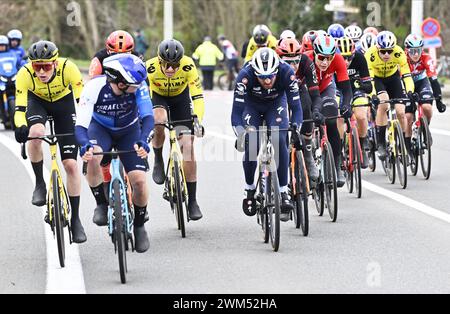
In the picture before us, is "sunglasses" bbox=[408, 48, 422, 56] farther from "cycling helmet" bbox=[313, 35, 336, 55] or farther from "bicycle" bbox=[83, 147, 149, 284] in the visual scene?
"bicycle" bbox=[83, 147, 149, 284]

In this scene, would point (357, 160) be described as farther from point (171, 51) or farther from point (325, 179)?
point (171, 51)

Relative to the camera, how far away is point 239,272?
928cm

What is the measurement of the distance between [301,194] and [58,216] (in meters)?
2.47

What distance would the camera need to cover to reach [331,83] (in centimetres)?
1321

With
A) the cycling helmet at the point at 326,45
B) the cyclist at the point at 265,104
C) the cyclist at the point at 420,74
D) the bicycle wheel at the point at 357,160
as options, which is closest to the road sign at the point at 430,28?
the cyclist at the point at 420,74

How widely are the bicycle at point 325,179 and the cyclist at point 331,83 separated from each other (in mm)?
372

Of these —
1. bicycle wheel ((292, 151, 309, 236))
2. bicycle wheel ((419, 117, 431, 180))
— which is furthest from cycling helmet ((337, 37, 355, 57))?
bicycle wheel ((292, 151, 309, 236))

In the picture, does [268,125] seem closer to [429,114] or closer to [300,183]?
[300,183]

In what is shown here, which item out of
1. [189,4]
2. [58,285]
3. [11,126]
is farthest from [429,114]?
[189,4]

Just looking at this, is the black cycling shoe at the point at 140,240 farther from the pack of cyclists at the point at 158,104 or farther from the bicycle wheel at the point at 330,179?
the bicycle wheel at the point at 330,179

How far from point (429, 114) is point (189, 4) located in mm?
34389

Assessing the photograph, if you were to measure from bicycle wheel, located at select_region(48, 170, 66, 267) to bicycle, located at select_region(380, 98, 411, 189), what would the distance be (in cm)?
555

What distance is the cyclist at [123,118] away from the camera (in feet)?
30.1

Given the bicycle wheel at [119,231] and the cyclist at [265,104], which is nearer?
the bicycle wheel at [119,231]
